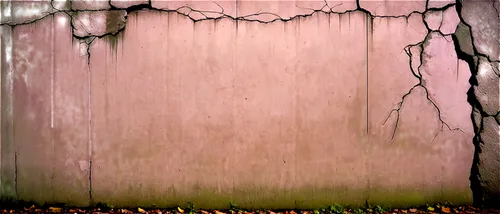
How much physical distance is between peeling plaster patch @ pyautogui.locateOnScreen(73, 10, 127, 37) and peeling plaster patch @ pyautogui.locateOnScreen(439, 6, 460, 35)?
9.06 feet

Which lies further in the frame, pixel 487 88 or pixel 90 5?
pixel 487 88

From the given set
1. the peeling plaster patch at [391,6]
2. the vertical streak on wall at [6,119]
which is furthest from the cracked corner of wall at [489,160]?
the vertical streak on wall at [6,119]

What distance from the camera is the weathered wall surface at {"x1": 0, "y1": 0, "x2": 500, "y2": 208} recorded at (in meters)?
2.85

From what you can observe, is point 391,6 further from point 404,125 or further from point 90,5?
point 90,5

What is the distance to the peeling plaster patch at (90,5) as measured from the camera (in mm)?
2832

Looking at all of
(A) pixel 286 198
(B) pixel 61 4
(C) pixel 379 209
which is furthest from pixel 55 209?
(C) pixel 379 209

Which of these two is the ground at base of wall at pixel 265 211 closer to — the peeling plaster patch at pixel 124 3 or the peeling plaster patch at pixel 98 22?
the peeling plaster patch at pixel 98 22

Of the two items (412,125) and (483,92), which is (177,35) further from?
(483,92)

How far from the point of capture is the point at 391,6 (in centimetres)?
289

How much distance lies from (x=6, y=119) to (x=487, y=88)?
4.22 meters

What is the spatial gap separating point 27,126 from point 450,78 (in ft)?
12.2

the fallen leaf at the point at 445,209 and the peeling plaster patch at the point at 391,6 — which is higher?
the peeling plaster patch at the point at 391,6

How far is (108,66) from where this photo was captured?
2846 millimetres

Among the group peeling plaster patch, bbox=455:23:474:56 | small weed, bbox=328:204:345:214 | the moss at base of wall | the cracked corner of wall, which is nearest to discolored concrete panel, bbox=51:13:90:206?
the moss at base of wall
